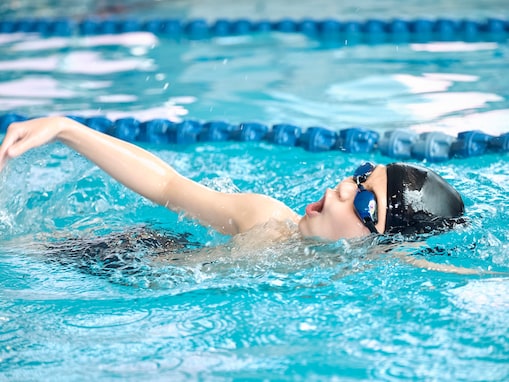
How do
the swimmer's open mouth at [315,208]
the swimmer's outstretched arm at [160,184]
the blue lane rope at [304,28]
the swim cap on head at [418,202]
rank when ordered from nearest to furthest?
the swim cap on head at [418,202] → the swimmer's open mouth at [315,208] → the swimmer's outstretched arm at [160,184] → the blue lane rope at [304,28]

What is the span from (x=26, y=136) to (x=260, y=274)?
916 millimetres

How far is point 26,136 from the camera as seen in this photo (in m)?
2.75

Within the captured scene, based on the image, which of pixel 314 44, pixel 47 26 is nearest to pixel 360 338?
pixel 314 44

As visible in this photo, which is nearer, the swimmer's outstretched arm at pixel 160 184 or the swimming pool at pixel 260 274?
the swimming pool at pixel 260 274

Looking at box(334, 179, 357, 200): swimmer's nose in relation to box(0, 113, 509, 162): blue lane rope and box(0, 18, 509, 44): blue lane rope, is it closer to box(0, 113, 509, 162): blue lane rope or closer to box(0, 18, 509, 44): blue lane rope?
box(0, 113, 509, 162): blue lane rope

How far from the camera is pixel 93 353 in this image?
89.2 inches

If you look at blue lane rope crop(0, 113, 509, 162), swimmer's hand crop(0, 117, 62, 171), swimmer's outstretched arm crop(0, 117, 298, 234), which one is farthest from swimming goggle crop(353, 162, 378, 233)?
blue lane rope crop(0, 113, 509, 162)

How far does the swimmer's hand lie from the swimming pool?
42 cm

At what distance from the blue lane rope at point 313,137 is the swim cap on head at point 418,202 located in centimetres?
150

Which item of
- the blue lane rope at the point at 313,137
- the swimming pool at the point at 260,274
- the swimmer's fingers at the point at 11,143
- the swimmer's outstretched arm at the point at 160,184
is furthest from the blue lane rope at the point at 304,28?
the swimmer's fingers at the point at 11,143

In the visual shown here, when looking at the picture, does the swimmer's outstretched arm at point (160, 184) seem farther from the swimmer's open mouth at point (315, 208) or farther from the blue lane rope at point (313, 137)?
the blue lane rope at point (313, 137)

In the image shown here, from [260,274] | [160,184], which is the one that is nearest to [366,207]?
[260,274]

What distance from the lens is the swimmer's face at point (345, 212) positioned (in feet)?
8.48

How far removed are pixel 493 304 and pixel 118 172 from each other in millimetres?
1369
